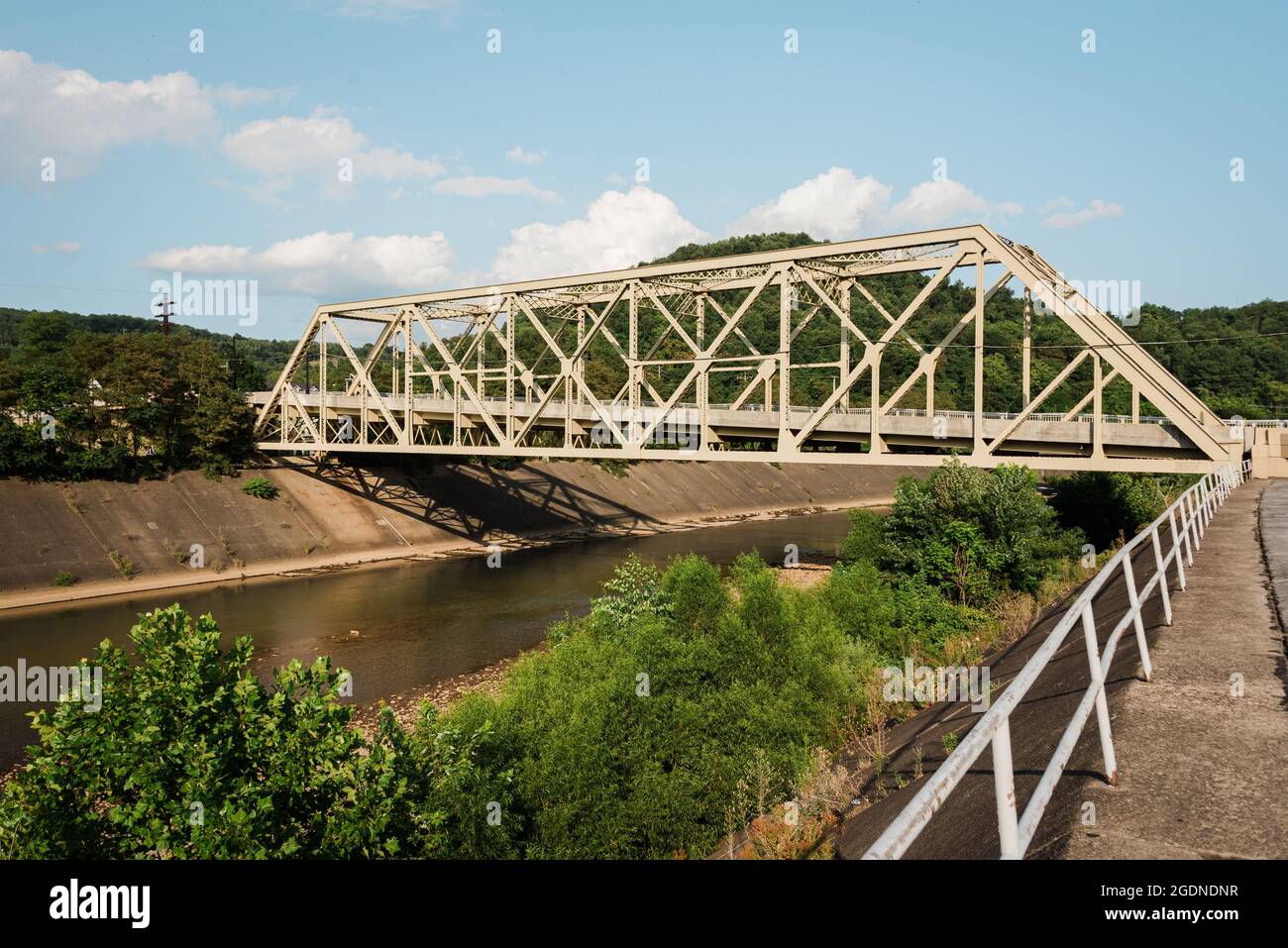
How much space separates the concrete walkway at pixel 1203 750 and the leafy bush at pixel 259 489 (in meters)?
51.4

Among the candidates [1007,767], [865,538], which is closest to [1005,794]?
[1007,767]

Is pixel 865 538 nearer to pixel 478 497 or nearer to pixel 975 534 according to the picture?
pixel 975 534

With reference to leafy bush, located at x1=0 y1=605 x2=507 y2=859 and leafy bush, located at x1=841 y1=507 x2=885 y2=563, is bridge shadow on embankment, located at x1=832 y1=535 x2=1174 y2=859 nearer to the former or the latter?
leafy bush, located at x1=0 y1=605 x2=507 y2=859

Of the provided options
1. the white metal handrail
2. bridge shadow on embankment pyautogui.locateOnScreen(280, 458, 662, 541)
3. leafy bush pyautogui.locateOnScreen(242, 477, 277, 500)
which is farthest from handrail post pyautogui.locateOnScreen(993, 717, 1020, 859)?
bridge shadow on embankment pyautogui.locateOnScreen(280, 458, 662, 541)

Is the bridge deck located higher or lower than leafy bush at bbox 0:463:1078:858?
higher

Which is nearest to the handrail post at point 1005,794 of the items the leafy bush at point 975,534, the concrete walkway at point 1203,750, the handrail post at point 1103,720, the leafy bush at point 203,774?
the concrete walkway at point 1203,750

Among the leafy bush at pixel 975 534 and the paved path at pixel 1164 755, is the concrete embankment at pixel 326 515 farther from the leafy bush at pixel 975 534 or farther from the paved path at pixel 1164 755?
the paved path at pixel 1164 755

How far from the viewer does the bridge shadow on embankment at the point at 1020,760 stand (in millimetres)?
5285

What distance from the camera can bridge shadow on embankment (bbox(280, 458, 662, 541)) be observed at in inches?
2302

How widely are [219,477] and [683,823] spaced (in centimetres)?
4624

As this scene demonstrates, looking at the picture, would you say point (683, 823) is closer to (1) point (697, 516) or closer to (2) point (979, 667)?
(2) point (979, 667)

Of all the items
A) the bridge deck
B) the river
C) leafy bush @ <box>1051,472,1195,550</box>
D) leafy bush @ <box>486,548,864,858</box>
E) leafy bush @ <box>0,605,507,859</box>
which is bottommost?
the river

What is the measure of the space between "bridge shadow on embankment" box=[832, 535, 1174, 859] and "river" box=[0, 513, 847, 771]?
55.2 feet

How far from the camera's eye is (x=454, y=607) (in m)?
36.6
